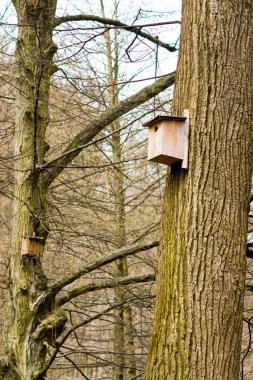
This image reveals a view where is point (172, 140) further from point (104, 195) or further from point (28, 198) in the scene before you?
point (104, 195)

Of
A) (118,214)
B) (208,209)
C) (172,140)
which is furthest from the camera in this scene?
(118,214)

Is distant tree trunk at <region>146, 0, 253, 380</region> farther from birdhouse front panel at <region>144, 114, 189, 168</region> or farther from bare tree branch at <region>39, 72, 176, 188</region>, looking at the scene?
bare tree branch at <region>39, 72, 176, 188</region>

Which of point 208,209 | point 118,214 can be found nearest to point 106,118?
point 208,209

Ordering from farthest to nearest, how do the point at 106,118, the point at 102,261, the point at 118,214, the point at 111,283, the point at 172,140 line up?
the point at 118,214
the point at 106,118
the point at 111,283
the point at 102,261
the point at 172,140

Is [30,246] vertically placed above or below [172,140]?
below

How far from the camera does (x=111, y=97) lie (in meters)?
8.10

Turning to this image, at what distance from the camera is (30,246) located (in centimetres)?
475

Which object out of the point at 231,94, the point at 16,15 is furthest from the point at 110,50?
the point at 231,94

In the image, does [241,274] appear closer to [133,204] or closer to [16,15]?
[16,15]

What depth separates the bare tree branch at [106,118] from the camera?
4.84 meters

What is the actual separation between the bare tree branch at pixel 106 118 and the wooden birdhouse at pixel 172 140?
2097 millimetres

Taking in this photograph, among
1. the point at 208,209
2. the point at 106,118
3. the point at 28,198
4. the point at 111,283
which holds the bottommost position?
the point at 111,283

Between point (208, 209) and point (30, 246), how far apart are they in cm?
263

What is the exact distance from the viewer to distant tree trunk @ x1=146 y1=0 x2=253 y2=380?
2.38 metres
